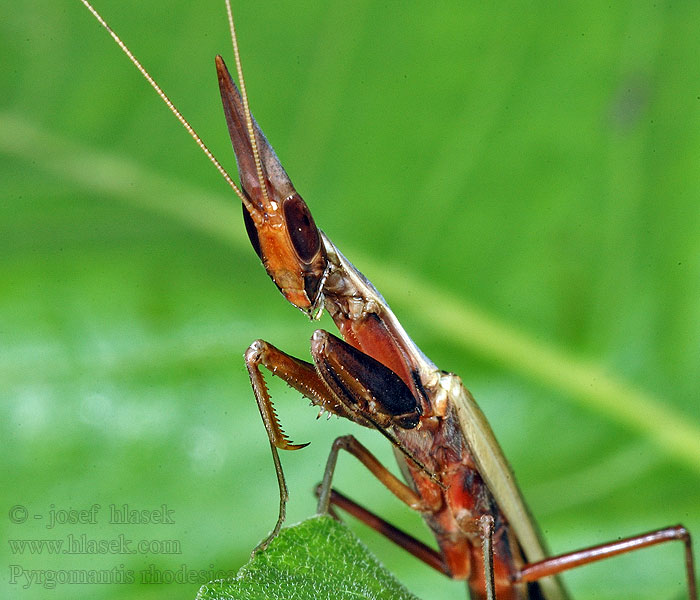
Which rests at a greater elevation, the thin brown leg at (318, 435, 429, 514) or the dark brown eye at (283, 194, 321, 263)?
the dark brown eye at (283, 194, 321, 263)

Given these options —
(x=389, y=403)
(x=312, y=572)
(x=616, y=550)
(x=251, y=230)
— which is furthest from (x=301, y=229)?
(x=616, y=550)

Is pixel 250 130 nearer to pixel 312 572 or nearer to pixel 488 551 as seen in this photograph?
pixel 312 572

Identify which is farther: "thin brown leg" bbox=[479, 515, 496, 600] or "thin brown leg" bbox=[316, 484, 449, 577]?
"thin brown leg" bbox=[316, 484, 449, 577]

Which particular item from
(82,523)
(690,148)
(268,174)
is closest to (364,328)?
(268,174)

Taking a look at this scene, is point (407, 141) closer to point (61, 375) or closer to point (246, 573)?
point (61, 375)

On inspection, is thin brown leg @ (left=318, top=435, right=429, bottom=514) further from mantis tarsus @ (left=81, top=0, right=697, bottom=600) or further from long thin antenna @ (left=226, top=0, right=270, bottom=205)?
long thin antenna @ (left=226, top=0, right=270, bottom=205)

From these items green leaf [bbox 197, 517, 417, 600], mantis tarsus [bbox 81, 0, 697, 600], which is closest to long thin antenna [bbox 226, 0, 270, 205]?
mantis tarsus [bbox 81, 0, 697, 600]
